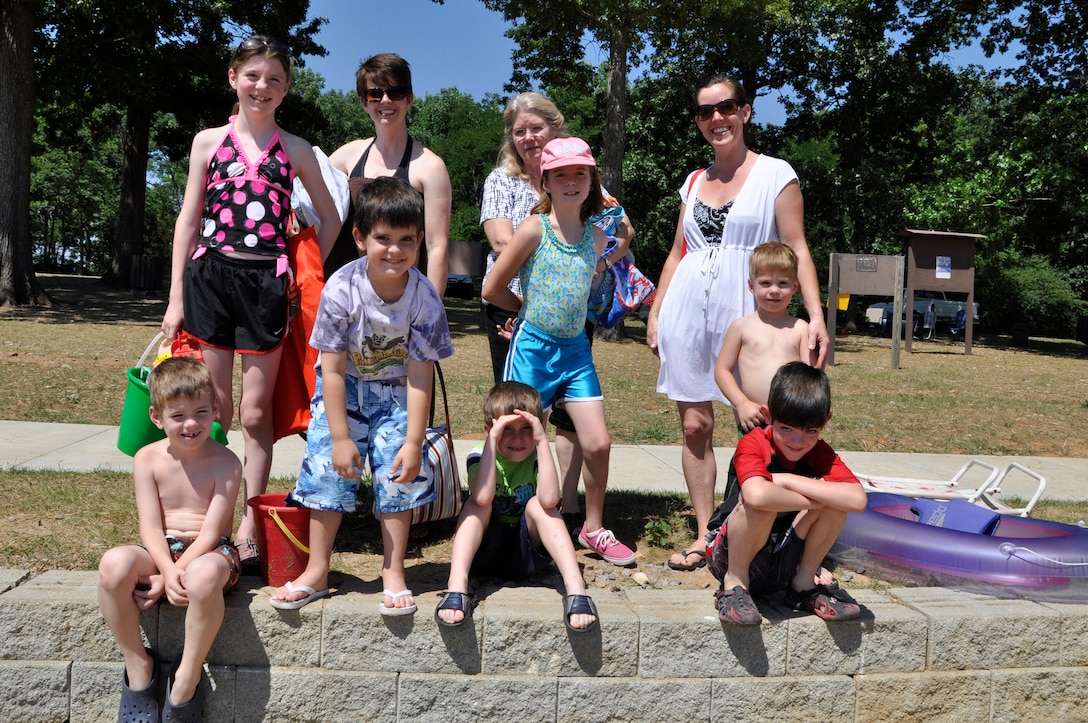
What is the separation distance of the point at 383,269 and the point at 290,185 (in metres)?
0.78

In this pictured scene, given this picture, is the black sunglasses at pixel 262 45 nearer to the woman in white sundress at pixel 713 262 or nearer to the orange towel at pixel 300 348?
the orange towel at pixel 300 348

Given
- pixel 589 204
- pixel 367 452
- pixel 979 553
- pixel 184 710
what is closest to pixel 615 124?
pixel 589 204

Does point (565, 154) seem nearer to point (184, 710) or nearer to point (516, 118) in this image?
point (516, 118)

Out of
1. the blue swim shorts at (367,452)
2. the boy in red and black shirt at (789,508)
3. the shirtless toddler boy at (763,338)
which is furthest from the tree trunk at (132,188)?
the boy in red and black shirt at (789,508)

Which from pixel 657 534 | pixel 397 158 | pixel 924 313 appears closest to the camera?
pixel 397 158

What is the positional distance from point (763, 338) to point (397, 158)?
1756 mm

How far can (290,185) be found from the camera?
3.58 meters

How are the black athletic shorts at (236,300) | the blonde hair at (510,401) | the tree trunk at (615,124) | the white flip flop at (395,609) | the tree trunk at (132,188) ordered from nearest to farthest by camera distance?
the white flip flop at (395,609) < the blonde hair at (510,401) < the black athletic shorts at (236,300) < the tree trunk at (615,124) < the tree trunk at (132,188)

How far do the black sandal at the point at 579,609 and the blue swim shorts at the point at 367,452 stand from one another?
2.05 feet

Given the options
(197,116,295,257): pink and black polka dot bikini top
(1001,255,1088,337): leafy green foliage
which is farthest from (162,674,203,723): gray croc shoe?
(1001,255,1088,337): leafy green foliage

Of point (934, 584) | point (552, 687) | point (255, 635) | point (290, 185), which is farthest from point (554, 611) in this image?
point (290, 185)

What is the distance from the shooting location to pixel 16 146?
50.3 ft

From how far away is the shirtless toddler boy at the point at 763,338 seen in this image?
3529 millimetres

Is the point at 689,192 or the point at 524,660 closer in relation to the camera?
the point at 524,660
